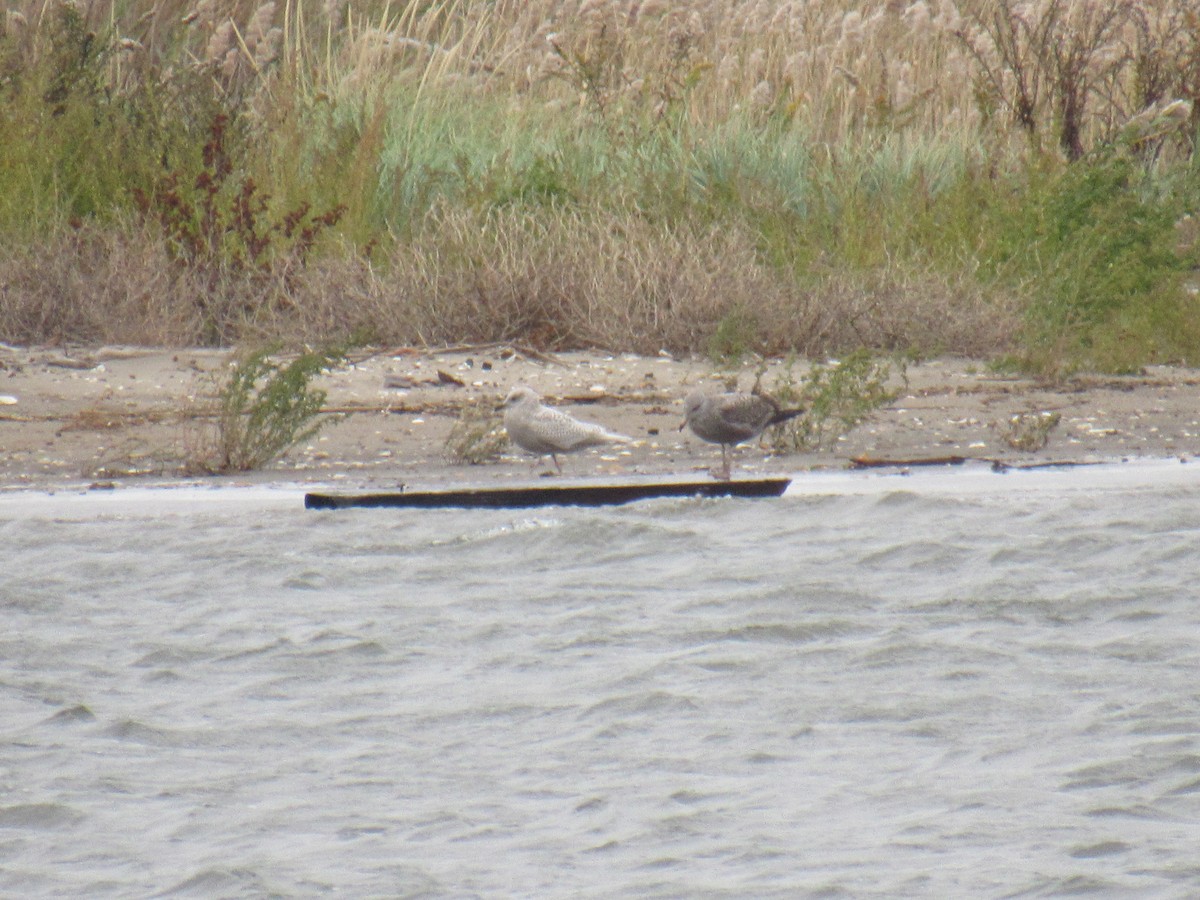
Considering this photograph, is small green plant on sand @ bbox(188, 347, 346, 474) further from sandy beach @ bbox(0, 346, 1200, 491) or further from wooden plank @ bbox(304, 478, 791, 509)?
wooden plank @ bbox(304, 478, 791, 509)

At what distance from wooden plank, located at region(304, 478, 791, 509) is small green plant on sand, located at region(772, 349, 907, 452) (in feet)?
2.81

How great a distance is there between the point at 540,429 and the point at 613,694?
2231 mm

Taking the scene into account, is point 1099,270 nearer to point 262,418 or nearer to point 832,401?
point 832,401

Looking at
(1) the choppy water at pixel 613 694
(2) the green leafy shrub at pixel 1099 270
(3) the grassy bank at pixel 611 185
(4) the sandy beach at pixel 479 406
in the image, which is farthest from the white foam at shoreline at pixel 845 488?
(2) the green leafy shrub at pixel 1099 270

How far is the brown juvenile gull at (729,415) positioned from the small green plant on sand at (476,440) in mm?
897

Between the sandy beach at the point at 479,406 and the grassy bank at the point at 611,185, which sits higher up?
the grassy bank at the point at 611,185

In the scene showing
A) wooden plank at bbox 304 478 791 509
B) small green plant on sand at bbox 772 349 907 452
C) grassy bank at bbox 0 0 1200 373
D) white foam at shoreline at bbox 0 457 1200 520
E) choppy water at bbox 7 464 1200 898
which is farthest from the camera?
grassy bank at bbox 0 0 1200 373

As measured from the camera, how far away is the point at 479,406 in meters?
9.60

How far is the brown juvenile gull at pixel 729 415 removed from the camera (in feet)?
27.8

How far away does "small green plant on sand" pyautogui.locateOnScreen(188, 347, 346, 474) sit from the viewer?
877 cm

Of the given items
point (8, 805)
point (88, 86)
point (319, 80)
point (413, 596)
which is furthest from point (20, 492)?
point (319, 80)

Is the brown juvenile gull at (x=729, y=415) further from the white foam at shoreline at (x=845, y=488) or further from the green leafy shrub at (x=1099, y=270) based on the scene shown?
the green leafy shrub at (x=1099, y=270)

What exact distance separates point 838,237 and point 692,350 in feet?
6.25

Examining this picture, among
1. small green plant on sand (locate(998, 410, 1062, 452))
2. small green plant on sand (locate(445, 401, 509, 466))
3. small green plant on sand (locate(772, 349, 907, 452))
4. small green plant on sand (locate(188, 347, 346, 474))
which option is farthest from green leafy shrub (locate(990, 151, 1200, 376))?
small green plant on sand (locate(188, 347, 346, 474))
